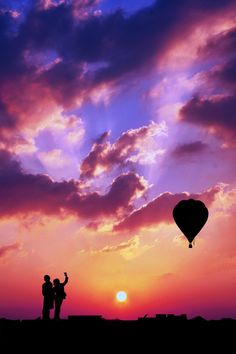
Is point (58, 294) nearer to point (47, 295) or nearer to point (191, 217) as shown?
point (47, 295)

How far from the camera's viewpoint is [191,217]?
32125 millimetres

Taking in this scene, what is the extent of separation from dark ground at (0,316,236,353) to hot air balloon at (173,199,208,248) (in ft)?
36.9

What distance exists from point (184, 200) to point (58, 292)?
14.1 metres

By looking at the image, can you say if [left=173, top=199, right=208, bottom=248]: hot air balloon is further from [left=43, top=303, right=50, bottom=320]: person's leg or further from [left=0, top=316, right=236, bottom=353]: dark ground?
[left=43, top=303, right=50, bottom=320]: person's leg

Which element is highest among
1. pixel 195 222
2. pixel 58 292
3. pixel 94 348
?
pixel 195 222

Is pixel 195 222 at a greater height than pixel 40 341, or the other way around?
pixel 195 222

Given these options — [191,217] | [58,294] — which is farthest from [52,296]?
[191,217]

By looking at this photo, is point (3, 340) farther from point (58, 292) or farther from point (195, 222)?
point (195, 222)

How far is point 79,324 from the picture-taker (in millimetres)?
19984

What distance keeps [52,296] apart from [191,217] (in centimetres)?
1393

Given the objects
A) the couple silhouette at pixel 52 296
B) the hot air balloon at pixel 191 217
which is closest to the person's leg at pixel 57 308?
the couple silhouette at pixel 52 296

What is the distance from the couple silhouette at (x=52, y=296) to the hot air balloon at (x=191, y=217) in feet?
42.7

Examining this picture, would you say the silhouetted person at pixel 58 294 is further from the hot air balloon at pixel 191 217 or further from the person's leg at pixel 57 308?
the hot air balloon at pixel 191 217

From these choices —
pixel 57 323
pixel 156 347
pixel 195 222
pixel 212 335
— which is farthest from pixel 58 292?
pixel 195 222
